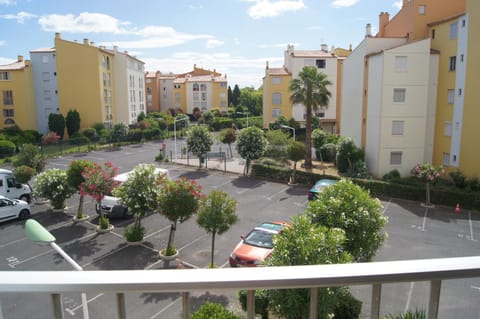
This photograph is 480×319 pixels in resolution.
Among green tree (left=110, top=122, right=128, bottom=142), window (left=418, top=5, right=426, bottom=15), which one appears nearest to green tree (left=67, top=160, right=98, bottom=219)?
window (left=418, top=5, right=426, bottom=15)

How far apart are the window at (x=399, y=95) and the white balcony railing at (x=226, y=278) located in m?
31.5

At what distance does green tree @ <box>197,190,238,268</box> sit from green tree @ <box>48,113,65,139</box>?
46031 mm

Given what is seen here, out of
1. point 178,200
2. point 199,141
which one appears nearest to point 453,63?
point 199,141

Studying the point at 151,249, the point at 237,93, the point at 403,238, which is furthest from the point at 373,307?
the point at 237,93

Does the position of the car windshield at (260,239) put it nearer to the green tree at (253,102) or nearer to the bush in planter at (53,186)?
the bush in planter at (53,186)

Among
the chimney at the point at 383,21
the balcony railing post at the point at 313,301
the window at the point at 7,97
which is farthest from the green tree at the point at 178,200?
the window at the point at 7,97

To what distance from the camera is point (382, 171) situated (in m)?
31.7

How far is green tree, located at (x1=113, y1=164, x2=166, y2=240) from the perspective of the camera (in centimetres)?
1672

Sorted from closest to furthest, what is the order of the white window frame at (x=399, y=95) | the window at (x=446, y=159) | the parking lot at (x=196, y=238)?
the parking lot at (x=196, y=238)
the white window frame at (x=399, y=95)
the window at (x=446, y=159)

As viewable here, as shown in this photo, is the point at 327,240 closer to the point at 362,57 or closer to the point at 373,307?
the point at 373,307

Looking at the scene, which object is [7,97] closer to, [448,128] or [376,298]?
[448,128]

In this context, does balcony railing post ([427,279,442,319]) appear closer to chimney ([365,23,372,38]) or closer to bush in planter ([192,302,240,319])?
bush in planter ([192,302,240,319])

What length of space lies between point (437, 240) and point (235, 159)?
88.2 ft

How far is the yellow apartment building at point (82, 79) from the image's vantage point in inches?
2188
